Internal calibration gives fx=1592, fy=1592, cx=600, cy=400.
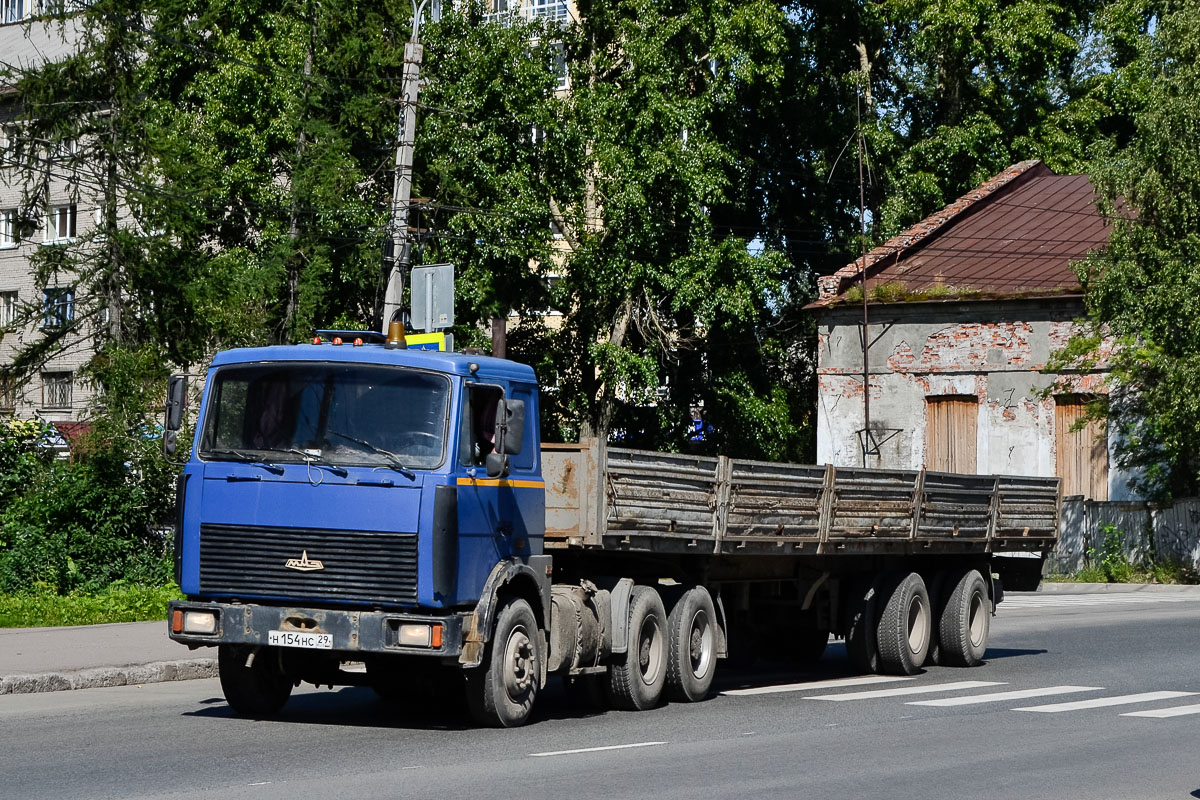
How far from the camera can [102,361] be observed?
28078mm

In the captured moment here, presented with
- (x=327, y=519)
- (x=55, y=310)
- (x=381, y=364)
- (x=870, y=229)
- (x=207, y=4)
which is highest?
(x=207, y=4)

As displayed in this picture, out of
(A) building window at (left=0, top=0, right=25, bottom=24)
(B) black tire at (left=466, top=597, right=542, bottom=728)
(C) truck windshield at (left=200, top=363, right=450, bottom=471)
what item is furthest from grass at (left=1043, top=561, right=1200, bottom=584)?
(A) building window at (left=0, top=0, right=25, bottom=24)

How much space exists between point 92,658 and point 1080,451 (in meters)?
26.5

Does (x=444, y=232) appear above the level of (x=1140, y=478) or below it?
above

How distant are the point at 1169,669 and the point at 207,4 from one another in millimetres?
26208

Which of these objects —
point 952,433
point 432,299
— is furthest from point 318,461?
point 952,433

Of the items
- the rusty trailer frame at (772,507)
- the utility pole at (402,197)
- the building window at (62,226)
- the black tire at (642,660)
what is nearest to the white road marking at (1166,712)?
the rusty trailer frame at (772,507)

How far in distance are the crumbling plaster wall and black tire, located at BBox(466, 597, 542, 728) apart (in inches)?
1034

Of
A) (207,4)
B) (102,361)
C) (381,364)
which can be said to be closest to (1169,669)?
(381,364)

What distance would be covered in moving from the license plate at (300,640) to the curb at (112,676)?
12.4ft

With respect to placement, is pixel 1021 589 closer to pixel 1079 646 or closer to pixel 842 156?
pixel 1079 646

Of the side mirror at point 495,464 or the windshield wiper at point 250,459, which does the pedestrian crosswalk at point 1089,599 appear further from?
the windshield wiper at point 250,459

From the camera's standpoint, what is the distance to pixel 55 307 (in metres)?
32.4

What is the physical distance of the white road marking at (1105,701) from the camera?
1312cm
